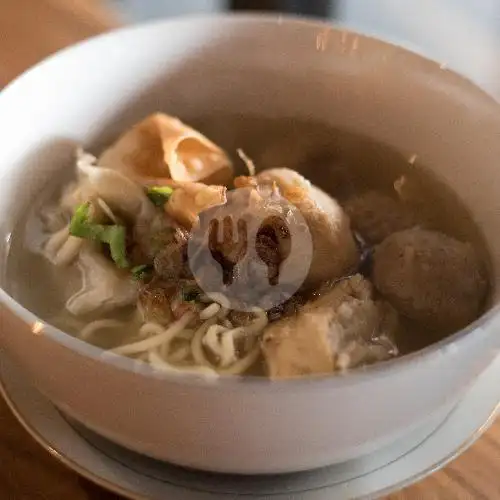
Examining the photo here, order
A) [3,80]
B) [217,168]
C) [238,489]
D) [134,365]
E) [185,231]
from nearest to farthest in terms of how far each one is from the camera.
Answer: [134,365]
[238,489]
[185,231]
[217,168]
[3,80]

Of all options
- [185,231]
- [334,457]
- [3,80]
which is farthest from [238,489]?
[3,80]

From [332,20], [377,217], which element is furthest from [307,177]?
[332,20]

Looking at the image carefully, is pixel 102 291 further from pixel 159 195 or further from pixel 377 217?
pixel 377 217

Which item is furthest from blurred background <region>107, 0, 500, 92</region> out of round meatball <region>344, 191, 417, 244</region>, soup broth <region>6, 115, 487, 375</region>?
round meatball <region>344, 191, 417, 244</region>

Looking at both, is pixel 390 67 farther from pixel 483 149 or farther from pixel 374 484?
pixel 374 484

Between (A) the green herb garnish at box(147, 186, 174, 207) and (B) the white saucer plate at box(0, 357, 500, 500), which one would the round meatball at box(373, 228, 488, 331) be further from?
(A) the green herb garnish at box(147, 186, 174, 207)

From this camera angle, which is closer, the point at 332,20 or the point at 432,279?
the point at 432,279

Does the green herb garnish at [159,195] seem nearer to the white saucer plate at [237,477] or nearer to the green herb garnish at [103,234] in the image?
the green herb garnish at [103,234]
